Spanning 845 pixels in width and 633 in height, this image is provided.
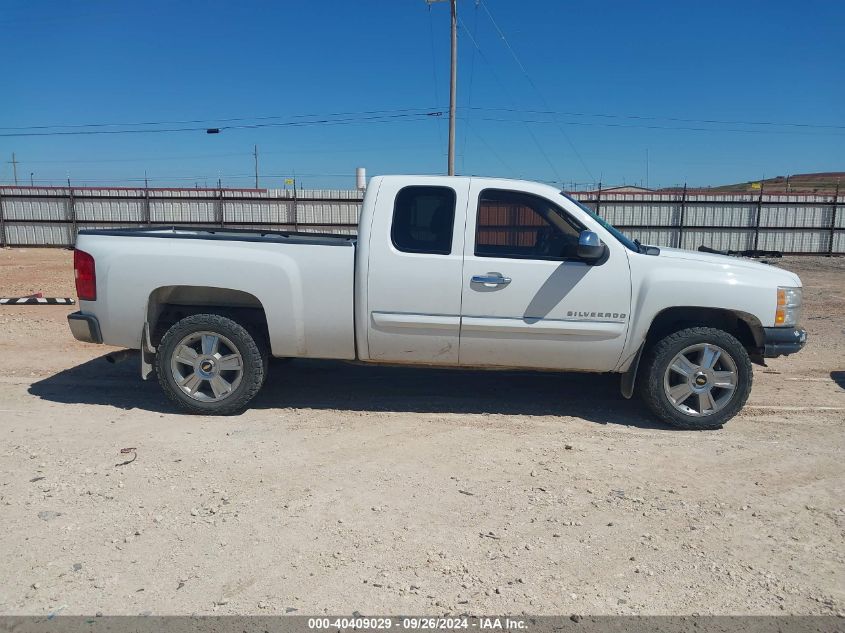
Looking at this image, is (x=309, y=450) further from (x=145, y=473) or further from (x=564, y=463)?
(x=564, y=463)

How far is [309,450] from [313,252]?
1473 millimetres

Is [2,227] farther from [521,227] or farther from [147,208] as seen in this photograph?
[521,227]


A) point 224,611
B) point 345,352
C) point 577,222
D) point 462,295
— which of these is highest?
point 577,222

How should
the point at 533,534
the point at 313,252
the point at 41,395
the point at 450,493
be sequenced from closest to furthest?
the point at 533,534 → the point at 450,493 → the point at 313,252 → the point at 41,395

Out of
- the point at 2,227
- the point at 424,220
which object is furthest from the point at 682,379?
the point at 2,227

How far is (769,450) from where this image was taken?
4703mm

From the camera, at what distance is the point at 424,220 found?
5.02 metres

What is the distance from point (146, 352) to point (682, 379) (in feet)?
13.6

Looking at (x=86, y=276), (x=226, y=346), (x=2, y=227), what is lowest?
(x=226, y=346)

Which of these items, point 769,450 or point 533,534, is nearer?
point 533,534

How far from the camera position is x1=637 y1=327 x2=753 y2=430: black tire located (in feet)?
16.4

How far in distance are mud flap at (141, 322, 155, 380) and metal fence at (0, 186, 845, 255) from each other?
18271 mm

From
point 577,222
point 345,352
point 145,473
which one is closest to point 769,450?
point 577,222

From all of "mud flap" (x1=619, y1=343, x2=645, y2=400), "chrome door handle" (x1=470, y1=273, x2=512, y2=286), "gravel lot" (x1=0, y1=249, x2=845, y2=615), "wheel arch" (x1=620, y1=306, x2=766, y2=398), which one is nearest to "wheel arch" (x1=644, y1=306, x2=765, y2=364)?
"wheel arch" (x1=620, y1=306, x2=766, y2=398)
